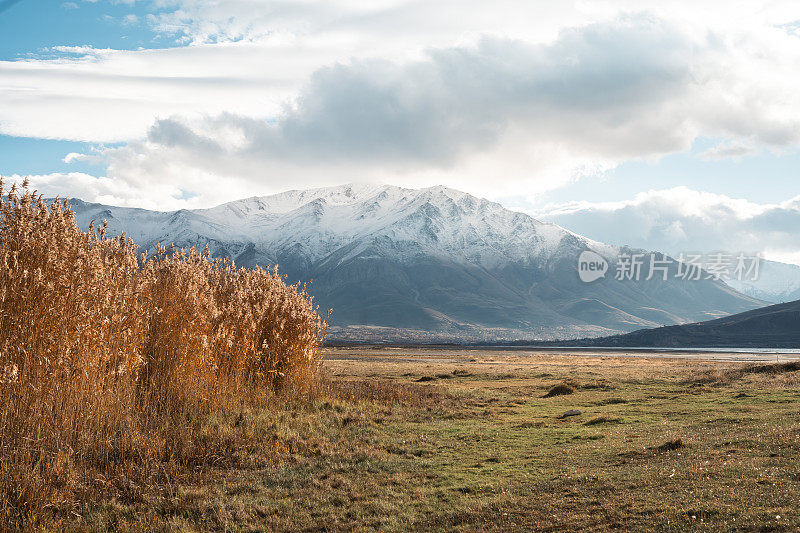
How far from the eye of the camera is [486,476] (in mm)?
10961

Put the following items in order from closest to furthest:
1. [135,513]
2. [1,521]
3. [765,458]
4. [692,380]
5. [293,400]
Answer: [1,521] < [135,513] < [765,458] < [293,400] < [692,380]

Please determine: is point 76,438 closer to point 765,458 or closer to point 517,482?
point 517,482

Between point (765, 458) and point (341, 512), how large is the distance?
8005 mm

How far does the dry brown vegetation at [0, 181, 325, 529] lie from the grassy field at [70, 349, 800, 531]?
73 centimetres

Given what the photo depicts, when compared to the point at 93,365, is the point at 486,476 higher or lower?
lower

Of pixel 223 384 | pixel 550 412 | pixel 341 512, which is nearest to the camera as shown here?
pixel 341 512

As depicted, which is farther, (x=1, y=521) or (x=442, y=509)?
(x=442, y=509)

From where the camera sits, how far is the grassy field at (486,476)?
26.6 ft

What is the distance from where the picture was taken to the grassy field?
26.6 feet

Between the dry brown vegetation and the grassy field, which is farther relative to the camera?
the dry brown vegetation

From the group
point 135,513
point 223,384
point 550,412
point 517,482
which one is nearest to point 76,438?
point 135,513

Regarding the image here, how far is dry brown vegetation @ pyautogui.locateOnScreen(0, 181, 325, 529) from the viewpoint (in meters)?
8.50

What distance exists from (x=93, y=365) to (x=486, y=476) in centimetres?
780

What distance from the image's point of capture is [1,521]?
730 cm
